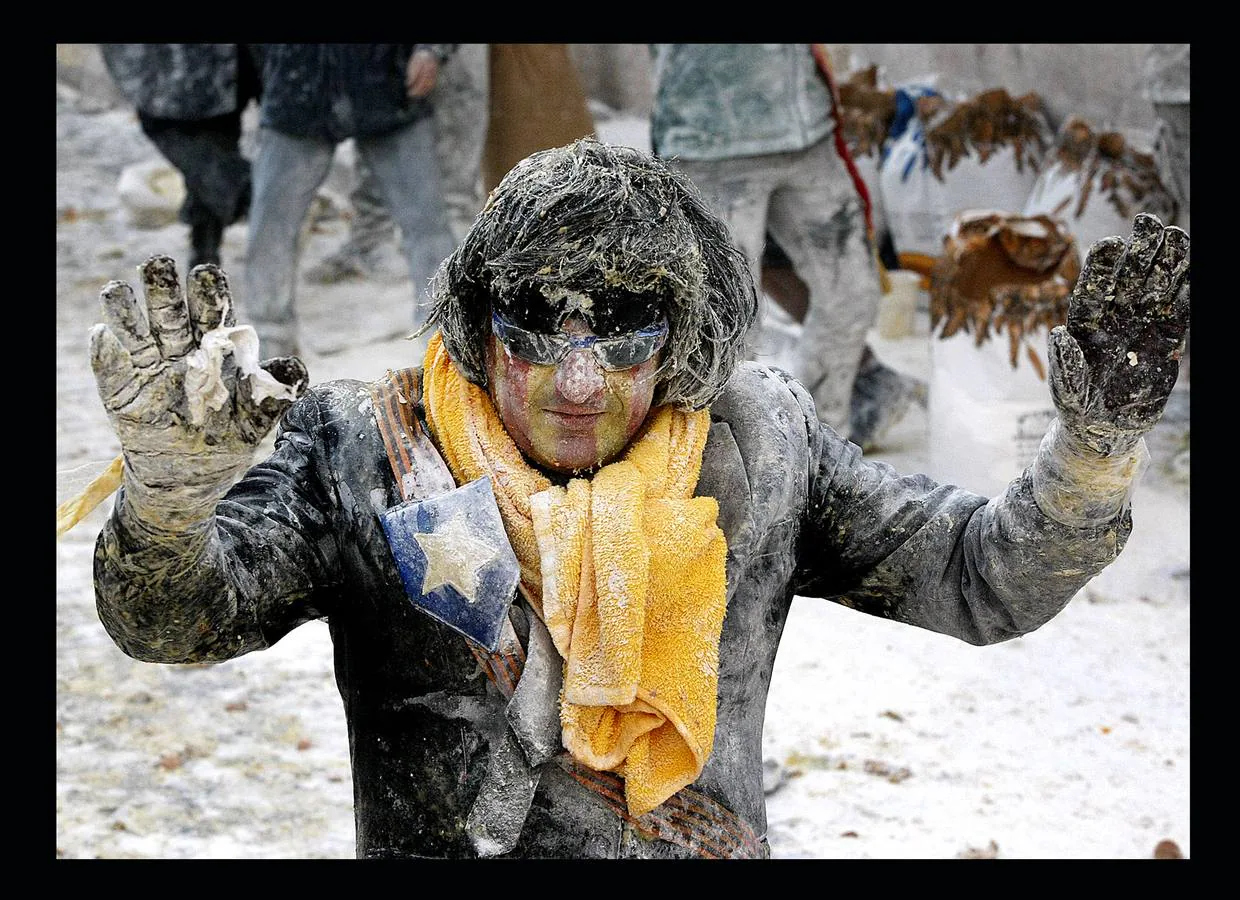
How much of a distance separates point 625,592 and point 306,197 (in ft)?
18.4

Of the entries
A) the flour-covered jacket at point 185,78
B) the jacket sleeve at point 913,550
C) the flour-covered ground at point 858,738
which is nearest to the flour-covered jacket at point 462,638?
the jacket sleeve at point 913,550

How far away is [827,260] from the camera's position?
652cm

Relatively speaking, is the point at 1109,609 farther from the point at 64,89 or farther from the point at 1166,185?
the point at 64,89

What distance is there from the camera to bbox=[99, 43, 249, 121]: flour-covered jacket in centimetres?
765

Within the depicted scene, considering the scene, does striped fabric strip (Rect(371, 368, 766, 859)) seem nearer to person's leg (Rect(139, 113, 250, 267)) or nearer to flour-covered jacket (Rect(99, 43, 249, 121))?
flour-covered jacket (Rect(99, 43, 249, 121))

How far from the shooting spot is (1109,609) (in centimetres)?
577

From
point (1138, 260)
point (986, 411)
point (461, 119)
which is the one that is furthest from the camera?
point (461, 119)

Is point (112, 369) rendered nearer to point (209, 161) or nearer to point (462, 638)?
point (462, 638)

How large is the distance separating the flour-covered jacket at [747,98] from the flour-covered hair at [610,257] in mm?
3746

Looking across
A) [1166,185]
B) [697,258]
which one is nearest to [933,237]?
[1166,185]

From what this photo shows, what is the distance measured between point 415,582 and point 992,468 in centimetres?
406

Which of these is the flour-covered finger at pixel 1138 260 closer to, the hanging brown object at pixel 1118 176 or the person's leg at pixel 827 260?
the person's leg at pixel 827 260

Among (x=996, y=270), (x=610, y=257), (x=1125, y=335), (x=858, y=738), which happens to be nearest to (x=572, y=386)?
(x=610, y=257)

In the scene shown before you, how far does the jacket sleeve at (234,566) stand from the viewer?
218 centimetres
